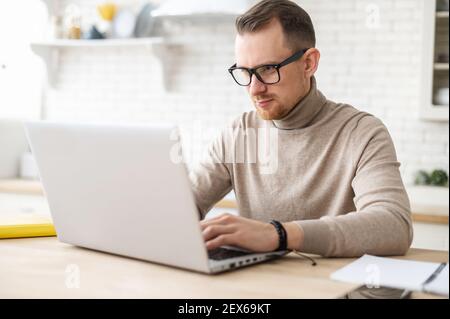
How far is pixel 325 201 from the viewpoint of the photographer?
179 cm

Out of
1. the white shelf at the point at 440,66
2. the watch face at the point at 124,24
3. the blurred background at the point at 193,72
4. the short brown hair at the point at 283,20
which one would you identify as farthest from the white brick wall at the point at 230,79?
the short brown hair at the point at 283,20

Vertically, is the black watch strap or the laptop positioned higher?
the laptop

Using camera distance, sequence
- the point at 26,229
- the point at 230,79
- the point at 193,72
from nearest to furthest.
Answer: the point at 26,229
the point at 230,79
the point at 193,72

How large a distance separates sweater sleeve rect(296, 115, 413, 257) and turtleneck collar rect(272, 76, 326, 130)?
0.25m

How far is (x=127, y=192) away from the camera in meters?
1.14

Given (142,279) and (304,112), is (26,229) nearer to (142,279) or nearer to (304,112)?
(142,279)

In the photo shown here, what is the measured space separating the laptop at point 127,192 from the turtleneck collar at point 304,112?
658 millimetres

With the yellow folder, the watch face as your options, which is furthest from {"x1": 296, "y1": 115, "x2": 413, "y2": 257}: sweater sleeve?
the watch face

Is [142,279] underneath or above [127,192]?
underneath

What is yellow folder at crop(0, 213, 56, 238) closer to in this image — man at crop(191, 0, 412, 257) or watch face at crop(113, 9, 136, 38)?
man at crop(191, 0, 412, 257)

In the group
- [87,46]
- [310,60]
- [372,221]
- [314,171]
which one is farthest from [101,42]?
[372,221]

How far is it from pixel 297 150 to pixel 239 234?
28.4 inches

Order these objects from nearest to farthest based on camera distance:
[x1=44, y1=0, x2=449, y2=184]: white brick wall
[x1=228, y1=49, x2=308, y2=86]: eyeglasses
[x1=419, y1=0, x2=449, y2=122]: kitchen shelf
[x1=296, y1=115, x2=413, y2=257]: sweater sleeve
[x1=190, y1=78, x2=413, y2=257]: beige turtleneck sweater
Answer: [x1=296, y1=115, x2=413, y2=257]: sweater sleeve → [x1=190, y1=78, x2=413, y2=257]: beige turtleneck sweater → [x1=228, y1=49, x2=308, y2=86]: eyeglasses → [x1=419, y1=0, x2=449, y2=122]: kitchen shelf → [x1=44, y1=0, x2=449, y2=184]: white brick wall

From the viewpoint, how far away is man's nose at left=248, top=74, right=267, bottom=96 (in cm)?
167
